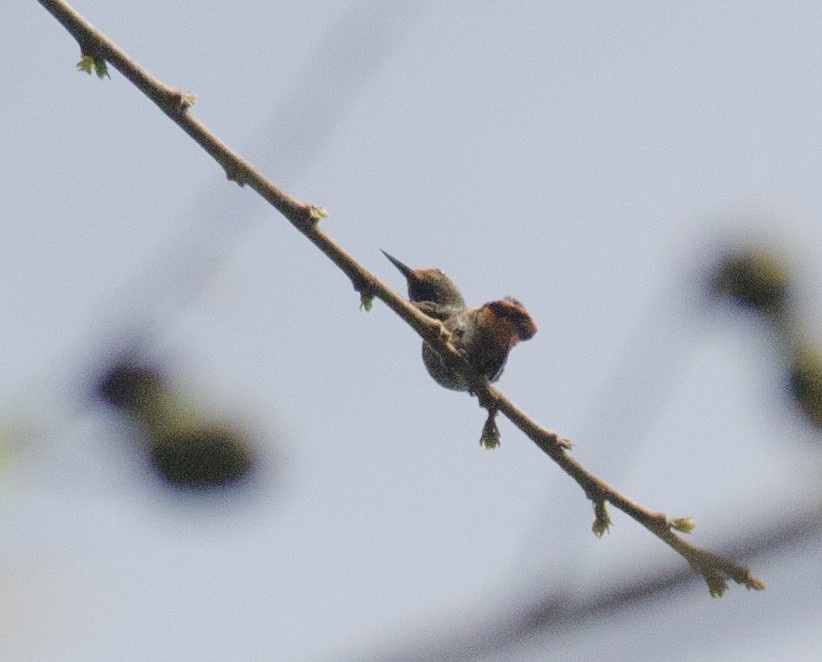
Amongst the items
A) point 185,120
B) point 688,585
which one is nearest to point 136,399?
point 185,120

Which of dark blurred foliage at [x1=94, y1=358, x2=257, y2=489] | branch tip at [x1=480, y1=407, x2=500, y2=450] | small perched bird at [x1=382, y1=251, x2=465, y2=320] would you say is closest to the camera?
dark blurred foliage at [x1=94, y1=358, x2=257, y2=489]

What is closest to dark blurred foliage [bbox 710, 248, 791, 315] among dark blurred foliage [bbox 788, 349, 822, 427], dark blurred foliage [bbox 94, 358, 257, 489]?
dark blurred foliage [bbox 788, 349, 822, 427]

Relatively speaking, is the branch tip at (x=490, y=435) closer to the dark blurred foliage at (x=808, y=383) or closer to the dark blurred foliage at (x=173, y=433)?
the dark blurred foliage at (x=173, y=433)

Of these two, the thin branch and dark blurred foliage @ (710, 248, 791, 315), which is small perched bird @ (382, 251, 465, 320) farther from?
dark blurred foliage @ (710, 248, 791, 315)

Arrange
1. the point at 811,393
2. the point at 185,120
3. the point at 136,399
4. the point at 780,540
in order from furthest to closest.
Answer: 1. the point at 185,120
2. the point at 136,399
3. the point at 811,393
4. the point at 780,540

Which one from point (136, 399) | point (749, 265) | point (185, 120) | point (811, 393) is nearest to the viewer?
point (811, 393)

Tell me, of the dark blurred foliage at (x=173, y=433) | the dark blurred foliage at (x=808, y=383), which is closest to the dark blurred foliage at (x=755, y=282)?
the dark blurred foliage at (x=808, y=383)

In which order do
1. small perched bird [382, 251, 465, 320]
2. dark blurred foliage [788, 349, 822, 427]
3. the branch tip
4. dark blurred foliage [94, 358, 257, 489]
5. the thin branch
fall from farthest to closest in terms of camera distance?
small perched bird [382, 251, 465, 320] → the branch tip → the thin branch → dark blurred foliage [94, 358, 257, 489] → dark blurred foliage [788, 349, 822, 427]

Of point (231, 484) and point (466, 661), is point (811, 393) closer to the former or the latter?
point (466, 661)
